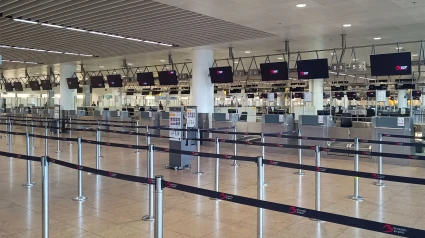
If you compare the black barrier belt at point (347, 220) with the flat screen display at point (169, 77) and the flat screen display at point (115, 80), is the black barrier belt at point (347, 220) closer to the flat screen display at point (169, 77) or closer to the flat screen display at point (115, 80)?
the flat screen display at point (169, 77)

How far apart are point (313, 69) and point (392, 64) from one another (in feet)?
8.83

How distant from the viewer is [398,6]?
30.5ft

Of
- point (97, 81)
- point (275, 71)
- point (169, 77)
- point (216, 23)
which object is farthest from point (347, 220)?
point (97, 81)

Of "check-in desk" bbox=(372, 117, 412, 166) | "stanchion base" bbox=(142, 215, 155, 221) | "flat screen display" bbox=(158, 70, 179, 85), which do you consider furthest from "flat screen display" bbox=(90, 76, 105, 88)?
"stanchion base" bbox=(142, 215, 155, 221)

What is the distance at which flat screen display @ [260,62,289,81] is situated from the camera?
49.0 ft

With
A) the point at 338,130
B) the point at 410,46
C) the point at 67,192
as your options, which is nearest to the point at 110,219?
the point at 67,192

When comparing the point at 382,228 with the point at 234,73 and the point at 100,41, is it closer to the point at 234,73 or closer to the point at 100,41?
the point at 100,41

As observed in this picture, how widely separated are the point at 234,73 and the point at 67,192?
36.7 ft

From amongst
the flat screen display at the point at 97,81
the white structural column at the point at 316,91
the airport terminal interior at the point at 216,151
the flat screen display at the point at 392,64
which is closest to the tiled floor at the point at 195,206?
the airport terminal interior at the point at 216,151

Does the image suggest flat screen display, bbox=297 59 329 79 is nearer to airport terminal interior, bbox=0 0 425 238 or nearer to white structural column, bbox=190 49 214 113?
airport terminal interior, bbox=0 0 425 238

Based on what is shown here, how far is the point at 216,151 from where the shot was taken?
869cm

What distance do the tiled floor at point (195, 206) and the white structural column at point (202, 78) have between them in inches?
255

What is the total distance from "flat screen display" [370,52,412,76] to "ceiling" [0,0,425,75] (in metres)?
0.86

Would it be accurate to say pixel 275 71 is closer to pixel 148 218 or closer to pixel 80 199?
pixel 80 199
